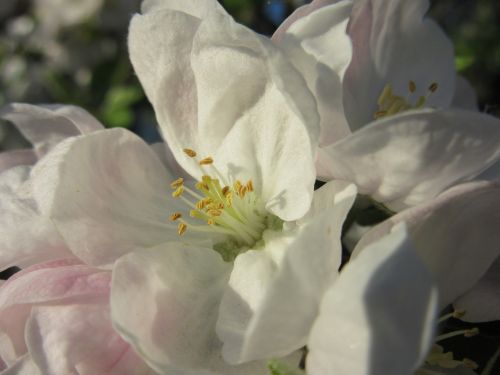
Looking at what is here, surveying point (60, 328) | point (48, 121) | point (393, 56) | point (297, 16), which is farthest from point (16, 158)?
point (393, 56)

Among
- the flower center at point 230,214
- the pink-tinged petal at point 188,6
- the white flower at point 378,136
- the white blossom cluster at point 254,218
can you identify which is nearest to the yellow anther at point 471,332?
the white blossom cluster at point 254,218

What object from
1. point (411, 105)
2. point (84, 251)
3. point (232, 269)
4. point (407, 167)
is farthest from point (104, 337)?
point (411, 105)

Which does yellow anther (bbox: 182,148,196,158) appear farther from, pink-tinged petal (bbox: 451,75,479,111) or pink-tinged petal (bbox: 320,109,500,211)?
pink-tinged petal (bbox: 451,75,479,111)

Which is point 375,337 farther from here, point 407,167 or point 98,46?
point 98,46

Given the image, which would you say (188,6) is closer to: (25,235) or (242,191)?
(242,191)

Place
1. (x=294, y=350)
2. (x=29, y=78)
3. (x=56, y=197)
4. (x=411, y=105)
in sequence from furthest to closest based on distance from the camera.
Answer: (x=29, y=78) → (x=411, y=105) → (x=56, y=197) → (x=294, y=350)

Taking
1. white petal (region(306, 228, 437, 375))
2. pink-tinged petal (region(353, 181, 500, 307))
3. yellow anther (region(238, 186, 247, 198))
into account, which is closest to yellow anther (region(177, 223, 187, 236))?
yellow anther (region(238, 186, 247, 198))
